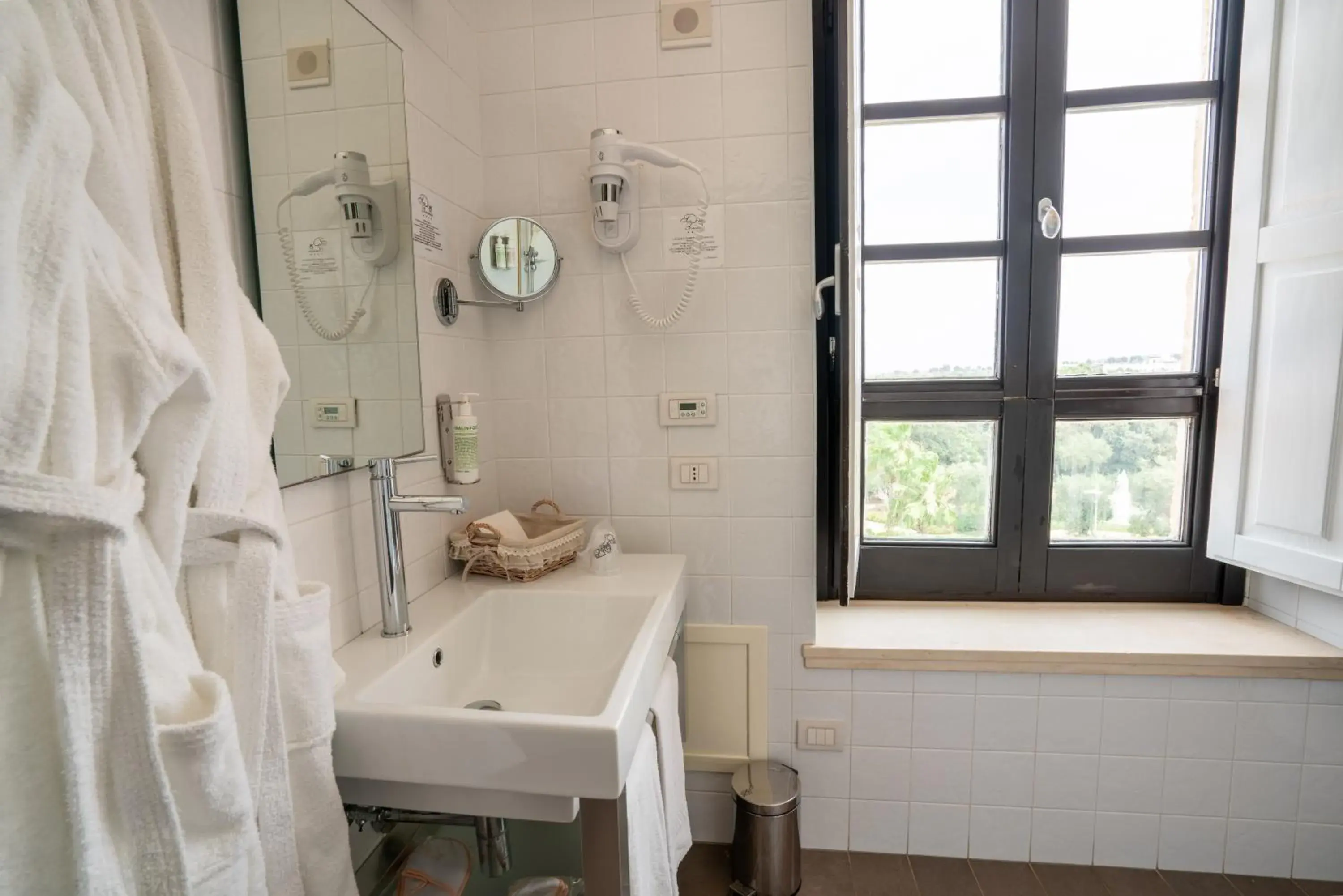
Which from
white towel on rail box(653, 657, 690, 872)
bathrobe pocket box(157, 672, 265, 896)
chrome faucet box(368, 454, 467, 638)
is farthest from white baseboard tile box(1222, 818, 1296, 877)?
bathrobe pocket box(157, 672, 265, 896)

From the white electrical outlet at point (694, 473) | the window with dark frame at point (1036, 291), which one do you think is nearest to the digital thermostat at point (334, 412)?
the white electrical outlet at point (694, 473)

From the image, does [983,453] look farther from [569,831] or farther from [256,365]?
[256,365]

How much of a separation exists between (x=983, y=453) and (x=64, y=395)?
187cm

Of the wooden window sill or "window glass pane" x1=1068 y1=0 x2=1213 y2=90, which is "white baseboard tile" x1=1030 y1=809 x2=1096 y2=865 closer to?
the wooden window sill

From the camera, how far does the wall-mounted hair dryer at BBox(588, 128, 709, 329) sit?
55.9 inches

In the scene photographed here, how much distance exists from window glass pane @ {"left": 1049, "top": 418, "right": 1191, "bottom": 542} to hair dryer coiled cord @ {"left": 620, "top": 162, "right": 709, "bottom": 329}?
1085 millimetres

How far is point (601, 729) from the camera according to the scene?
761 mm

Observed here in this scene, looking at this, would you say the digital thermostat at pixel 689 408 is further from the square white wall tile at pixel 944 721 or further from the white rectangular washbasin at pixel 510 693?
the square white wall tile at pixel 944 721

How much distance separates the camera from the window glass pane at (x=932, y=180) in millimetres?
1730

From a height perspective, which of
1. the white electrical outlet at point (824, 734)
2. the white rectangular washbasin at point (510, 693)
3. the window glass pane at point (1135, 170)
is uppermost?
the window glass pane at point (1135, 170)

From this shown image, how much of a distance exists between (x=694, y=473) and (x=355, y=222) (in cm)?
89

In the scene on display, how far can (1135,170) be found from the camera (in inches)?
66.9

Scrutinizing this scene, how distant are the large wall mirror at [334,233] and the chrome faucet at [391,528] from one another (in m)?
0.05

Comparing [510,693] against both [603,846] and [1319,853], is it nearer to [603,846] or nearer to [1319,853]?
[603,846]
